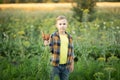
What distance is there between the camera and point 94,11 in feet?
34.1

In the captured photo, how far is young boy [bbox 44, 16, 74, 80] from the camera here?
13.5 feet

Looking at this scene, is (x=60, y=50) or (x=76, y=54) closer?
(x=60, y=50)

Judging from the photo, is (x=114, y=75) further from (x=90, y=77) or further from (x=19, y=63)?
(x=19, y=63)

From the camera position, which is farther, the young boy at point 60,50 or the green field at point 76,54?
the green field at point 76,54

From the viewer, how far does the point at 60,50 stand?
4.16 metres

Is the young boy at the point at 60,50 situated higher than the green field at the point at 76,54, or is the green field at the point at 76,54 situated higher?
the young boy at the point at 60,50

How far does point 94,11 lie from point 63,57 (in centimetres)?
637

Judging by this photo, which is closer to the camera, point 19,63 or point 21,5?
point 19,63

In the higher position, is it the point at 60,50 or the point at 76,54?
the point at 60,50

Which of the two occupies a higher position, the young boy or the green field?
the young boy

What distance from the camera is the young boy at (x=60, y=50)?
162 inches

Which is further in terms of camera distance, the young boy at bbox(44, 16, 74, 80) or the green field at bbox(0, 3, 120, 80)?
the green field at bbox(0, 3, 120, 80)

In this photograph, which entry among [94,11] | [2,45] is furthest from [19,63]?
[94,11]

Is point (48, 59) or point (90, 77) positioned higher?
point (48, 59)
